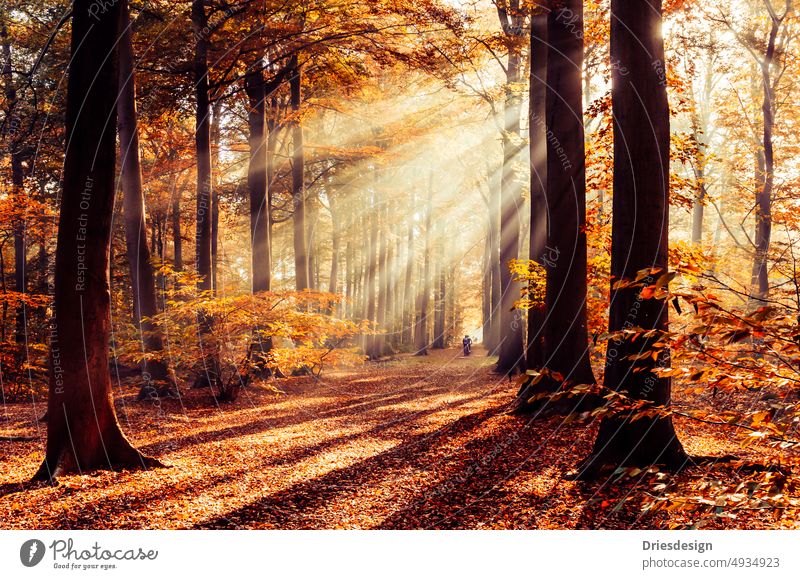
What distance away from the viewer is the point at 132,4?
1298cm

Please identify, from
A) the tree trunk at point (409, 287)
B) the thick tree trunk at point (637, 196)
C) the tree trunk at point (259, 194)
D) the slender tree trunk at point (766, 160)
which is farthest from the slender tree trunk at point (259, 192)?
the tree trunk at point (409, 287)

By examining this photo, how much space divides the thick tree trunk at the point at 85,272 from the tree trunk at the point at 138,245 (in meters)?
4.93

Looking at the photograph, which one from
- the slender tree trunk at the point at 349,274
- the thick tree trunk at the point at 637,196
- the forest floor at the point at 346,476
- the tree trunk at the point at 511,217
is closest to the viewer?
the forest floor at the point at 346,476

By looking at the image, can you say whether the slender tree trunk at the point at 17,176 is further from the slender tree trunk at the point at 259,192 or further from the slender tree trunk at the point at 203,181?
the slender tree trunk at the point at 259,192

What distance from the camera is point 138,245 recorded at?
13398mm

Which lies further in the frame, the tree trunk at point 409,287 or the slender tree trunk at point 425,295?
the tree trunk at point 409,287

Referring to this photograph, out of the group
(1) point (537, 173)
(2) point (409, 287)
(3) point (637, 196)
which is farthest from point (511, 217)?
(2) point (409, 287)

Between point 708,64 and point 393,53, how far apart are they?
17.1 metres

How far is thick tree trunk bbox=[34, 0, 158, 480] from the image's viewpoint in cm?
683

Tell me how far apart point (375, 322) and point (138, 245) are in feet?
21.3

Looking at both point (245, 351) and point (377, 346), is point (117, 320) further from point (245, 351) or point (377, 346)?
point (377, 346)

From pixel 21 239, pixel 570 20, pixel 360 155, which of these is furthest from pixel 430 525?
pixel 360 155

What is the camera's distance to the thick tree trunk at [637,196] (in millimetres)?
6512

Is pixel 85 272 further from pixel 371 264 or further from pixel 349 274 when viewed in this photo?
pixel 349 274
